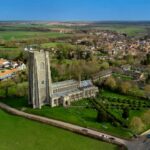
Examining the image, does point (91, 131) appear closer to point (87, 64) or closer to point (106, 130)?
point (106, 130)

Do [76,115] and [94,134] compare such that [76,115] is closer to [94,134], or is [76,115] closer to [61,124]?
[61,124]

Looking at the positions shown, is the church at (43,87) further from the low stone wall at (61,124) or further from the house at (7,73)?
the house at (7,73)

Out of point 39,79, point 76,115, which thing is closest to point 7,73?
point 39,79

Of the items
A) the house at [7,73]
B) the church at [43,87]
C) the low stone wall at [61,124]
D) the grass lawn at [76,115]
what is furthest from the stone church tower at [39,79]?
the house at [7,73]

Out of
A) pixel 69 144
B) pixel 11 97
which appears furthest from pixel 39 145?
pixel 11 97

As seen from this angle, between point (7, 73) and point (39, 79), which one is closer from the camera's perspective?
point (39, 79)

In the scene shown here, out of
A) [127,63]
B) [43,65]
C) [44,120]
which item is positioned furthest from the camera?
[127,63]
